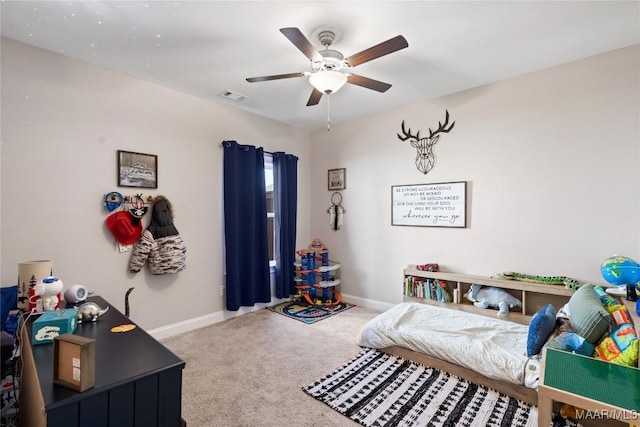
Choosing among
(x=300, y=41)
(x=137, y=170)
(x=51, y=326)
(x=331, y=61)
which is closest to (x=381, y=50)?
(x=331, y=61)

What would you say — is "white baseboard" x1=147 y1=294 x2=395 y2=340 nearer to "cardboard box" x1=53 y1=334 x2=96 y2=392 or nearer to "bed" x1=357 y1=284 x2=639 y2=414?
"bed" x1=357 y1=284 x2=639 y2=414

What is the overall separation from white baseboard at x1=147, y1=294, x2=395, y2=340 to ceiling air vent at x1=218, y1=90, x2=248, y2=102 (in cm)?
240

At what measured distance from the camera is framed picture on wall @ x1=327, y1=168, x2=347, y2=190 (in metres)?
4.33

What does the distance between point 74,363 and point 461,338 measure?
2.36 m

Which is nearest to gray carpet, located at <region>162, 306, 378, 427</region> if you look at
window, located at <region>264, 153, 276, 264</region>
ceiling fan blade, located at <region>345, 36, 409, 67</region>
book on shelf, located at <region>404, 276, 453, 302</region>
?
book on shelf, located at <region>404, 276, 453, 302</region>

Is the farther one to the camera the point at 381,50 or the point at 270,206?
the point at 270,206

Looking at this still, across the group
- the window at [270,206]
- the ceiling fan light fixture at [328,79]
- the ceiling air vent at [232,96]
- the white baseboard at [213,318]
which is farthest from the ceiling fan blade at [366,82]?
the white baseboard at [213,318]

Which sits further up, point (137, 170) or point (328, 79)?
point (328, 79)

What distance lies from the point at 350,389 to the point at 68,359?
173 centimetres

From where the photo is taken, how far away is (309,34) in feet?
7.34

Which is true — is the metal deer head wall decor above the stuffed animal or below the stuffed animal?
above

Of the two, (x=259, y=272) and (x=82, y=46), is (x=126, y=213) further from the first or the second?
(x=259, y=272)

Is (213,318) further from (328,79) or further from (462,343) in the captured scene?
(328,79)

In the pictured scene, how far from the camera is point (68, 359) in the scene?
1.02 metres
